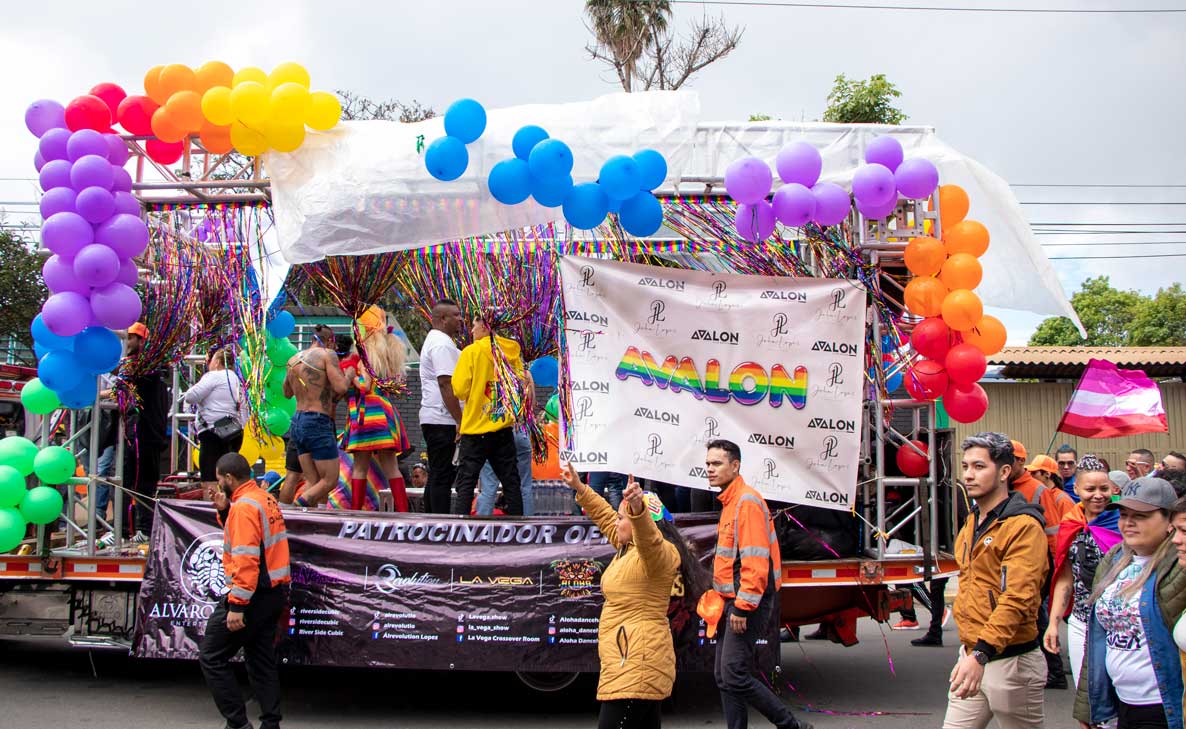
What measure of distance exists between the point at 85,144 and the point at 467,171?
102 inches

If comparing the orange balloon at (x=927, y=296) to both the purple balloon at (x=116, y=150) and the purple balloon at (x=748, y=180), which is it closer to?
the purple balloon at (x=748, y=180)

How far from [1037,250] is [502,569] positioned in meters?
4.35

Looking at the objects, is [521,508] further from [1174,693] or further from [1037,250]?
[1174,693]

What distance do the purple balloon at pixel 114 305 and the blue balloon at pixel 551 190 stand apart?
2828 millimetres

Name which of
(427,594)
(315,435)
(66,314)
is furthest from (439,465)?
(66,314)

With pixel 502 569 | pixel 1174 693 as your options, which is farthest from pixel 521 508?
pixel 1174 693

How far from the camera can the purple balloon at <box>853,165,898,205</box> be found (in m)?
7.14

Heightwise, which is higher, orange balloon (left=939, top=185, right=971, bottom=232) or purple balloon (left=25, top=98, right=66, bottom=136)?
purple balloon (left=25, top=98, right=66, bottom=136)

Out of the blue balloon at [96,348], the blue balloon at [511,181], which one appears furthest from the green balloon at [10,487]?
the blue balloon at [511,181]

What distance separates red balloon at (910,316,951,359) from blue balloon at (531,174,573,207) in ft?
8.20

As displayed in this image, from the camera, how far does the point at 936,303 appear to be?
7242 mm

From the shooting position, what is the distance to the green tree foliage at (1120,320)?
34.7 m

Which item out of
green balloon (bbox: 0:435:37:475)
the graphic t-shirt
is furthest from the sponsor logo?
green balloon (bbox: 0:435:37:475)

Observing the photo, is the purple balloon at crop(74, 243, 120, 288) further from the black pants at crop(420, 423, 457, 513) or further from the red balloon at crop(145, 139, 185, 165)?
the black pants at crop(420, 423, 457, 513)
